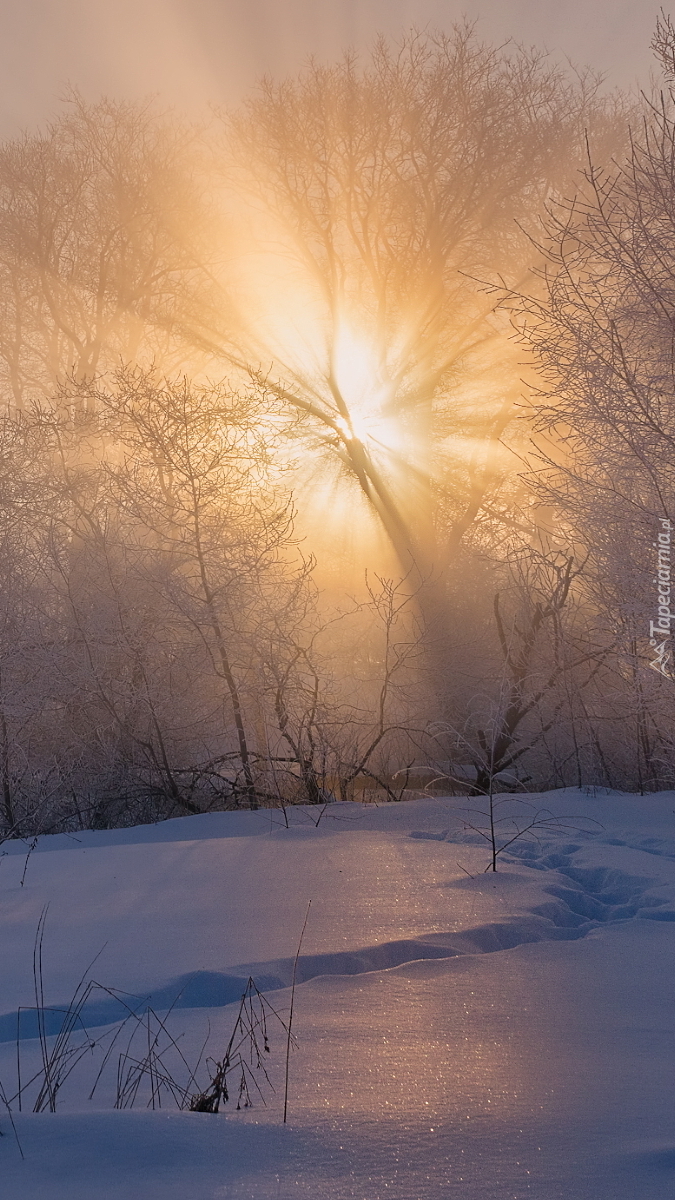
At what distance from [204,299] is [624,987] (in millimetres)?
12791

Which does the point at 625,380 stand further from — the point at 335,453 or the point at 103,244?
the point at 103,244

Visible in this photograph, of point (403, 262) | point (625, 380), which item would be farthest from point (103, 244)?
point (625, 380)

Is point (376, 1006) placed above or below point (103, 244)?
below

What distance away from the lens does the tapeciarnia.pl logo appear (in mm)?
5395

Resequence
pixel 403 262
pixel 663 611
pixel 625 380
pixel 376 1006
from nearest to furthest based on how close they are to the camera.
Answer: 1. pixel 376 1006
2. pixel 625 380
3. pixel 663 611
4. pixel 403 262

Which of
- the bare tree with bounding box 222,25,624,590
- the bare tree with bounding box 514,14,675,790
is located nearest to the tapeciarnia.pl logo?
the bare tree with bounding box 514,14,675,790

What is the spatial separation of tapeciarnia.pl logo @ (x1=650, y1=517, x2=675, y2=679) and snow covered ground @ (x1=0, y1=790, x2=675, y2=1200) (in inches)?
39.2

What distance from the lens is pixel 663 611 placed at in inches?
217

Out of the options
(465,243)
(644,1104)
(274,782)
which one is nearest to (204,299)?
(465,243)

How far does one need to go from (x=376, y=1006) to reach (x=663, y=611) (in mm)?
3653

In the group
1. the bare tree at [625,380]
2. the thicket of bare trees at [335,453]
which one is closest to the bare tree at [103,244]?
the thicket of bare trees at [335,453]

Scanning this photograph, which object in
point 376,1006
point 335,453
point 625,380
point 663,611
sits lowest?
point 376,1006

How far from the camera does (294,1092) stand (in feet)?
6.42

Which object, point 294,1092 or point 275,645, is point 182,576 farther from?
point 294,1092
